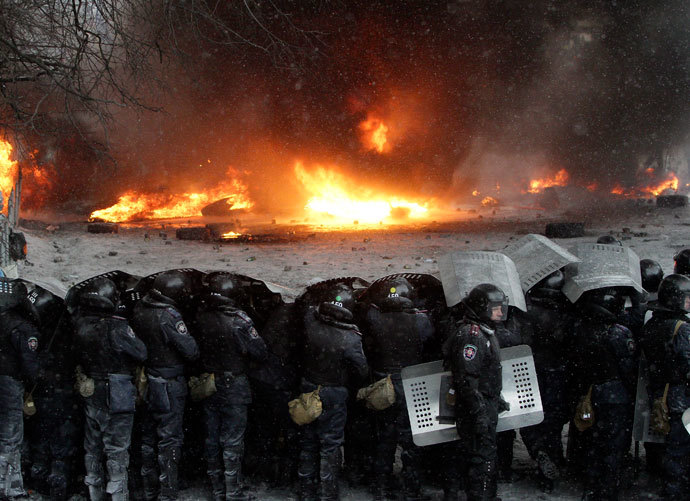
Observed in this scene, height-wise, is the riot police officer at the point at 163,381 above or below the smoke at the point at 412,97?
below

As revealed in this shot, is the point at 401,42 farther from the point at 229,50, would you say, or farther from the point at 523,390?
the point at 523,390

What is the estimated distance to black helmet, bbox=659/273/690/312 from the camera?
3744mm

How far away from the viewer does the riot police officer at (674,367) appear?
12.2 ft

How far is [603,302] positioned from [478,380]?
1.21 meters

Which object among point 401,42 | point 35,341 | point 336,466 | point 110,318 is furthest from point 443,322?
point 401,42

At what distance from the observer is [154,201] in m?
22.3

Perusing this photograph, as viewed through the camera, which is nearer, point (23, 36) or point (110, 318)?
point (110, 318)

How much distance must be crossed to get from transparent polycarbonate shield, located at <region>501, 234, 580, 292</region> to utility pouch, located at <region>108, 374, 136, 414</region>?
123 inches

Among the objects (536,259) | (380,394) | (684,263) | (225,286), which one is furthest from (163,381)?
(684,263)

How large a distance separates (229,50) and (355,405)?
19092 mm

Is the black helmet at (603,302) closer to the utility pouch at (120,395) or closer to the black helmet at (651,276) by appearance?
the black helmet at (651,276)

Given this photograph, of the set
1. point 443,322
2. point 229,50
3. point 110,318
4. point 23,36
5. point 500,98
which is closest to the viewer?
point 110,318

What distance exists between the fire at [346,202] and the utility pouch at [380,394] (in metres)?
14.8

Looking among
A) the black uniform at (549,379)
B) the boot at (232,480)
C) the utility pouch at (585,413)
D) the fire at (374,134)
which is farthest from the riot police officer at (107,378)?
the fire at (374,134)
